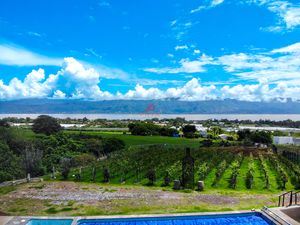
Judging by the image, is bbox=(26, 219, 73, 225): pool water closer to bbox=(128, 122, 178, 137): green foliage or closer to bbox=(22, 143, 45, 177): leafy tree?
bbox=(22, 143, 45, 177): leafy tree

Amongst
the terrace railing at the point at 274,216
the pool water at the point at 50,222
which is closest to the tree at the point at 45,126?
the pool water at the point at 50,222

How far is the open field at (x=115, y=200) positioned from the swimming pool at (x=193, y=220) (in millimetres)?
568

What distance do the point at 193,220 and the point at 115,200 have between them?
3783 millimetres

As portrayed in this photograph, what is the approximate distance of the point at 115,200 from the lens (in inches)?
561

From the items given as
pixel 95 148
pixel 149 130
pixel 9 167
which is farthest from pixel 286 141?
pixel 9 167

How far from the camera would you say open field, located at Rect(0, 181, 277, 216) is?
41.8 ft

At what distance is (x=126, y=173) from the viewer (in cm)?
2522

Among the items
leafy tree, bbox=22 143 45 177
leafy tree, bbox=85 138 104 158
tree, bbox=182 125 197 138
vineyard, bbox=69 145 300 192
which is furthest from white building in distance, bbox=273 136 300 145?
leafy tree, bbox=22 143 45 177

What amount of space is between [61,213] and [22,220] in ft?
4.64

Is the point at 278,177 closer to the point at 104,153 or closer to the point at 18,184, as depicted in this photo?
the point at 18,184

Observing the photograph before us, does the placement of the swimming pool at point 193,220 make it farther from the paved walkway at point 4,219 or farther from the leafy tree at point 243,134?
the leafy tree at point 243,134

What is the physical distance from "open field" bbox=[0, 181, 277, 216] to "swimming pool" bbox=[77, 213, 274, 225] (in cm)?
57

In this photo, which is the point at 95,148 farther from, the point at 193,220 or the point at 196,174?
the point at 193,220

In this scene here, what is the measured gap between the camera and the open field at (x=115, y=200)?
12.8 meters
